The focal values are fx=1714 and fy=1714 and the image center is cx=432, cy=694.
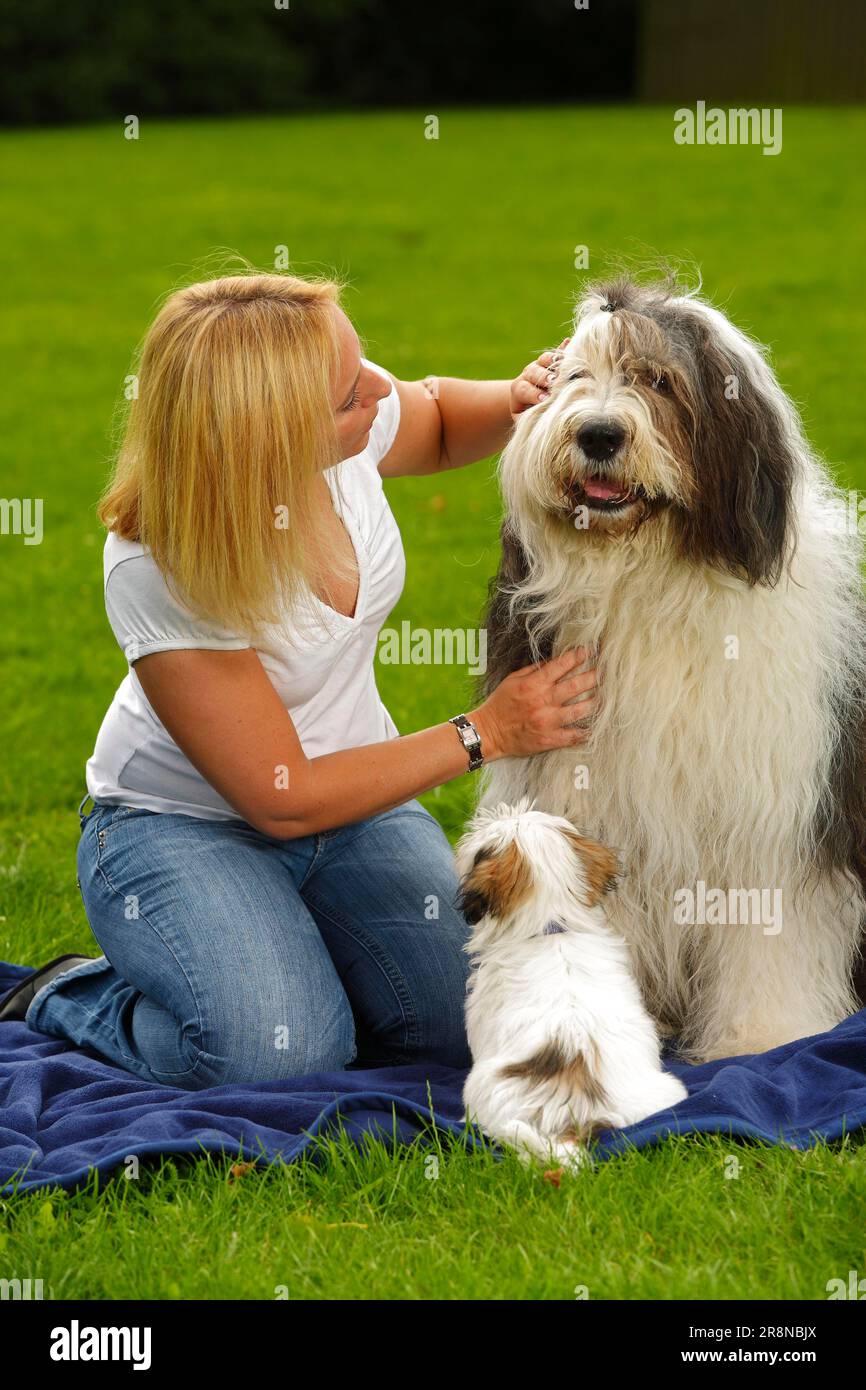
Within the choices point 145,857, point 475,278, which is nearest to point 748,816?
point 145,857

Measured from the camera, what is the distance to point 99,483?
9.02m

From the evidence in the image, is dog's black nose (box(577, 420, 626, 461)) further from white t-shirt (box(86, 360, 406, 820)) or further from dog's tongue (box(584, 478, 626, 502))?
white t-shirt (box(86, 360, 406, 820))

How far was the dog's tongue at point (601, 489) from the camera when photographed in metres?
3.05

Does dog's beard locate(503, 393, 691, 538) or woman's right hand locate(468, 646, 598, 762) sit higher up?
dog's beard locate(503, 393, 691, 538)

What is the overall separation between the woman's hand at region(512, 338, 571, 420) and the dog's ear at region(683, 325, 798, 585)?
1.00 feet

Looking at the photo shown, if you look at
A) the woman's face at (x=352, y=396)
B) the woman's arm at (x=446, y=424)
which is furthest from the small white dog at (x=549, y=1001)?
the woman's arm at (x=446, y=424)

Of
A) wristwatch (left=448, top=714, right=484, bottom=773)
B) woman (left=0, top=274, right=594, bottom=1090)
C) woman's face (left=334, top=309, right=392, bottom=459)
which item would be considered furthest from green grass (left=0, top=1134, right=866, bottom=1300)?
woman's face (left=334, top=309, right=392, bottom=459)

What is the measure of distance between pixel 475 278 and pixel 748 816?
11.1 meters

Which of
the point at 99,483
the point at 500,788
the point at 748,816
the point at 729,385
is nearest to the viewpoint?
the point at 729,385

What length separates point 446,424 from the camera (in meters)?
4.18

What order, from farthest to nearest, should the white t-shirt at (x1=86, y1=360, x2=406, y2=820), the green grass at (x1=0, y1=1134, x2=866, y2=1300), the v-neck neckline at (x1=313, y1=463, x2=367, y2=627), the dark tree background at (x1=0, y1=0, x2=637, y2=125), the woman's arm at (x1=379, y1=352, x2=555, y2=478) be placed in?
the dark tree background at (x1=0, y1=0, x2=637, y2=125), the woman's arm at (x1=379, y1=352, x2=555, y2=478), the v-neck neckline at (x1=313, y1=463, x2=367, y2=627), the white t-shirt at (x1=86, y1=360, x2=406, y2=820), the green grass at (x1=0, y1=1134, x2=866, y2=1300)

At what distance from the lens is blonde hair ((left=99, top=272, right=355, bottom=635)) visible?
10.9ft

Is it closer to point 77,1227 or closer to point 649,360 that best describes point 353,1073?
point 77,1227

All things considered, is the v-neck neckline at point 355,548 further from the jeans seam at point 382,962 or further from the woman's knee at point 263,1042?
the woman's knee at point 263,1042
